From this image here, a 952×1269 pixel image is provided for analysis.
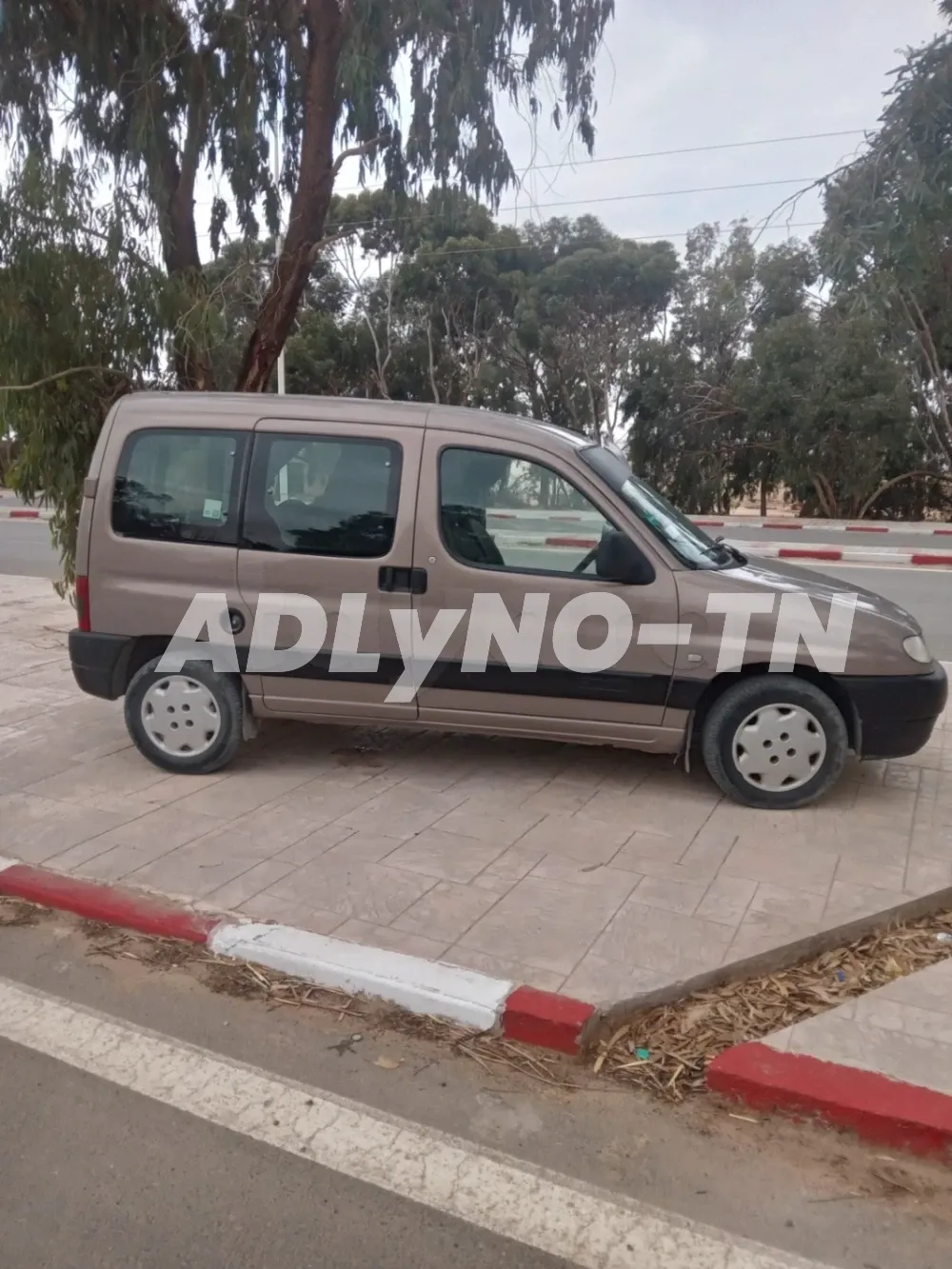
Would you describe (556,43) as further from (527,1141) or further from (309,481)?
(527,1141)

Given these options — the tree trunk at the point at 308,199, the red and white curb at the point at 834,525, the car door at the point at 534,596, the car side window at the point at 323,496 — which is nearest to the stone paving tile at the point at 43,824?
the car side window at the point at 323,496

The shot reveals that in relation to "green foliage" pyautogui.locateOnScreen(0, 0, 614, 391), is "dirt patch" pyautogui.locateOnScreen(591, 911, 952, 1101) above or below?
below

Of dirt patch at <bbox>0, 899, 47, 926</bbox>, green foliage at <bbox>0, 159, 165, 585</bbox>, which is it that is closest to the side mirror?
dirt patch at <bbox>0, 899, 47, 926</bbox>

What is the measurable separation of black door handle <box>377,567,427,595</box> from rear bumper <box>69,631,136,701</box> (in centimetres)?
144

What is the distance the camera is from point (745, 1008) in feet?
11.1

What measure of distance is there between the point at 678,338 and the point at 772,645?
73.9 feet

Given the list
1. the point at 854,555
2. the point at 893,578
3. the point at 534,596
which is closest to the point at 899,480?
the point at 854,555

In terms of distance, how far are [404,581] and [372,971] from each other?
2.09 metres

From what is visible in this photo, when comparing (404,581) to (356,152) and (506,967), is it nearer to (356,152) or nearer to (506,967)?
(506,967)

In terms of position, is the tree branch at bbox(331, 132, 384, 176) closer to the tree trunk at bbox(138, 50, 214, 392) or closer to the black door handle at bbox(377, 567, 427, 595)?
the tree trunk at bbox(138, 50, 214, 392)

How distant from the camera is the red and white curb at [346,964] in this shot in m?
3.23

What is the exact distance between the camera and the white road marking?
2414 mm

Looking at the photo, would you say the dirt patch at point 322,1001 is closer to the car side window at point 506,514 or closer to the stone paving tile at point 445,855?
the stone paving tile at point 445,855

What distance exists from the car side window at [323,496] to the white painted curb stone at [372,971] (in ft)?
6.66
